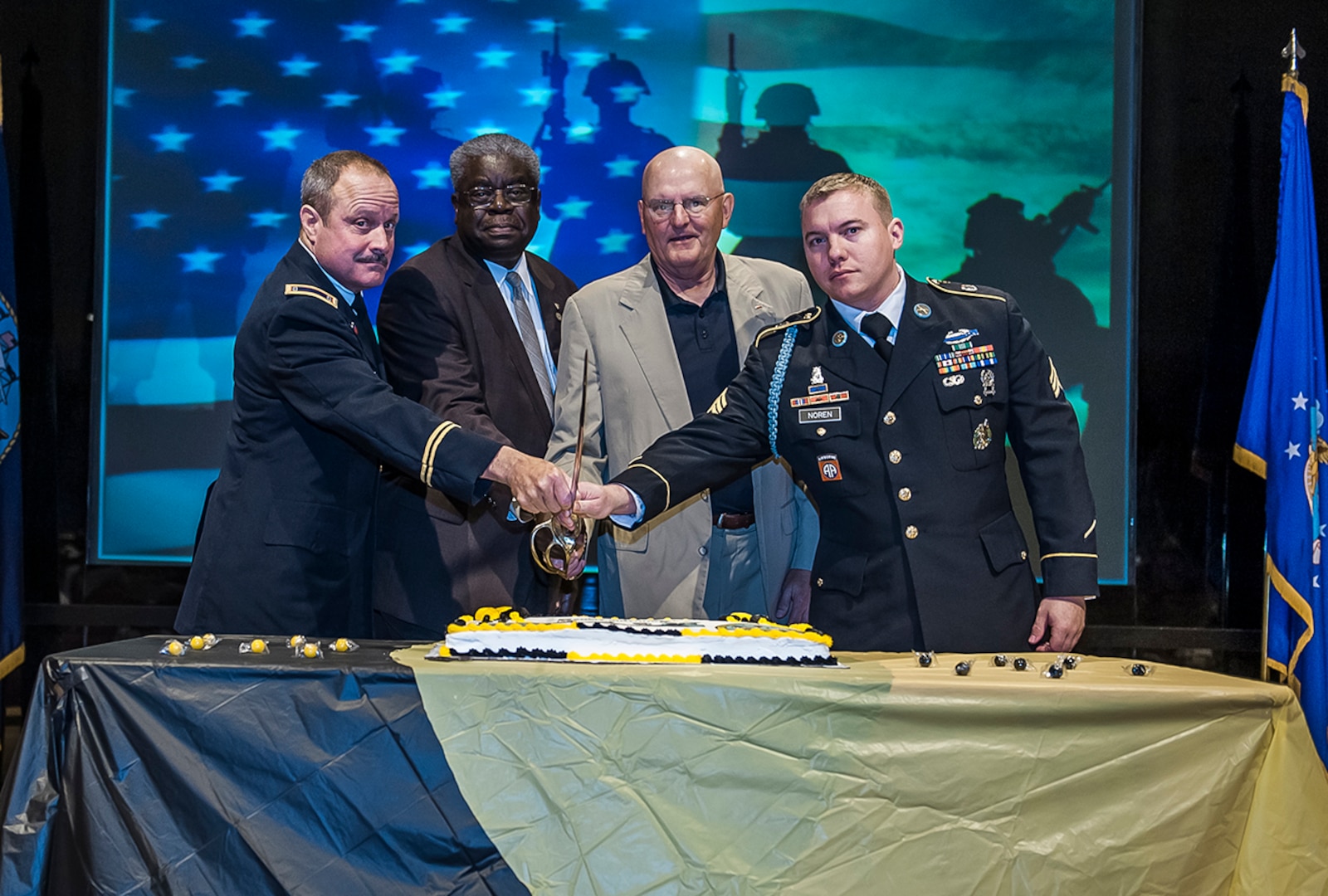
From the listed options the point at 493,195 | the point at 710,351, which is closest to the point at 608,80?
the point at 493,195

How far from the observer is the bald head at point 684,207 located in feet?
10.4

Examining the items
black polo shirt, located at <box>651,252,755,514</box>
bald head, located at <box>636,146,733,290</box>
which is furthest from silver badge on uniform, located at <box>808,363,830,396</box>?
bald head, located at <box>636,146,733,290</box>

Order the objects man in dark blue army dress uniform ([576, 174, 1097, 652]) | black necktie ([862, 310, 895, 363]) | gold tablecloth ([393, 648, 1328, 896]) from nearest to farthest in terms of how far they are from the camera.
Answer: gold tablecloth ([393, 648, 1328, 896]), man in dark blue army dress uniform ([576, 174, 1097, 652]), black necktie ([862, 310, 895, 363])

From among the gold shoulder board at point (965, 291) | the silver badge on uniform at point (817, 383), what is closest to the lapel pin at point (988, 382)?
the gold shoulder board at point (965, 291)

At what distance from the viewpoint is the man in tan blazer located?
307 cm

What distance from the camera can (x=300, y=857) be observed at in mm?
1842

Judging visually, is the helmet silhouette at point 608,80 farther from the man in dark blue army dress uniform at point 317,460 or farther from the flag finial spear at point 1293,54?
the flag finial spear at point 1293,54

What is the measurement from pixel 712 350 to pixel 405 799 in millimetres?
1708

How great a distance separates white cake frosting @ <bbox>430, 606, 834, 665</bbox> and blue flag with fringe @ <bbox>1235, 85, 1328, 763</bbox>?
2082 mm

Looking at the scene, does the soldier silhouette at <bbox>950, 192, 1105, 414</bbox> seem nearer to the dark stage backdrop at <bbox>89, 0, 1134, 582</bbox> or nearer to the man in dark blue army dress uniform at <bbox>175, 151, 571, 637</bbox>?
the dark stage backdrop at <bbox>89, 0, 1134, 582</bbox>

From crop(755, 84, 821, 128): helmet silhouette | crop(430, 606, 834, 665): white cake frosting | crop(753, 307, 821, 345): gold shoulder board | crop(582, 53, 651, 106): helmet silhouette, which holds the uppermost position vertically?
crop(582, 53, 651, 106): helmet silhouette

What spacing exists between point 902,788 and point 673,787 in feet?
1.20

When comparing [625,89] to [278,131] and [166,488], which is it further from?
[166,488]

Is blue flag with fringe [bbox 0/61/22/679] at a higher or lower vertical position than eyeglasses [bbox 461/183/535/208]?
lower
